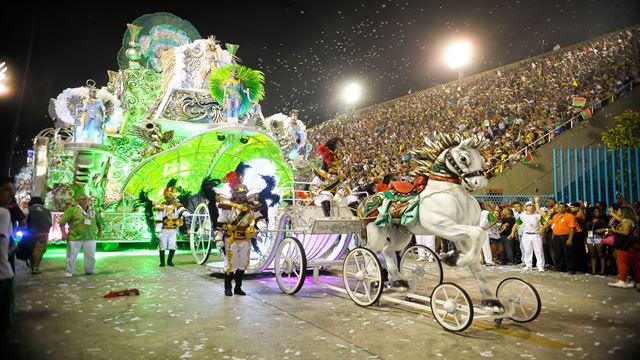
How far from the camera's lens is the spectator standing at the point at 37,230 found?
1047 centimetres

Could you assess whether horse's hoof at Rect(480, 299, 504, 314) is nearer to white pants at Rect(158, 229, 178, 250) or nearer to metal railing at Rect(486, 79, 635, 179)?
white pants at Rect(158, 229, 178, 250)

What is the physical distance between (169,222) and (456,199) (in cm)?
832

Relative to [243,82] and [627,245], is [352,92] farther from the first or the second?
[627,245]

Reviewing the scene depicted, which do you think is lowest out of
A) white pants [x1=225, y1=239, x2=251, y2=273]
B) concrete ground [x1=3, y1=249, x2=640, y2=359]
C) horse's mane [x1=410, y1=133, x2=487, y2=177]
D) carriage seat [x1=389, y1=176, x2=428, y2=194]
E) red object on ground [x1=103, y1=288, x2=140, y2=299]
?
concrete ground [x1=3, y1=249, x2=640, y2=359]

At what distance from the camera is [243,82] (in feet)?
46.2

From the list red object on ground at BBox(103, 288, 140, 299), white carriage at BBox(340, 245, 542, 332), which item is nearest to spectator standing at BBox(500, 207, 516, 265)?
white carriage at BBox(340, 245, 542, 332)

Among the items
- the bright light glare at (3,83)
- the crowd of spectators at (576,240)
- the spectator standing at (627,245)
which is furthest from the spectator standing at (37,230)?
the spectator standing at (627,245)

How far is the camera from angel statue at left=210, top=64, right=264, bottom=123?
45.2ft

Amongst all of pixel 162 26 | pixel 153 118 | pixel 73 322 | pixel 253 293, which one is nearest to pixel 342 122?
pixel 162 26

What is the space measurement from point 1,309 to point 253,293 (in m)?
3.84

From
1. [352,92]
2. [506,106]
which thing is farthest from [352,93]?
[506,106]

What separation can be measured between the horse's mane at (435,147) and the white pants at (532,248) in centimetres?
658

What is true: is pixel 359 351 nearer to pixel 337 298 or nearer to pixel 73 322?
pixel 337 298

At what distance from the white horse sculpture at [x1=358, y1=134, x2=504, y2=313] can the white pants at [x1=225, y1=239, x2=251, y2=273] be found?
3116 millimetres
